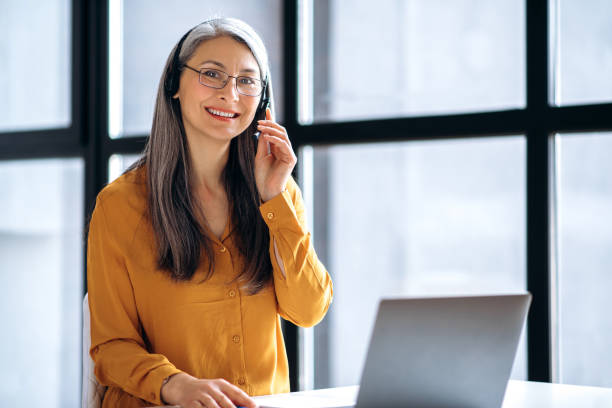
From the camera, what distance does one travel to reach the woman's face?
1.63m

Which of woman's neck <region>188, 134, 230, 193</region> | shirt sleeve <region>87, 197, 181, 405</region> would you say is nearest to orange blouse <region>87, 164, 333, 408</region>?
shirt sleeve <region>87, 197, 181, 405</region>

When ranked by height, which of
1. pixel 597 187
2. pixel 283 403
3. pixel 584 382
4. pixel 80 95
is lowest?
pixel 584 382

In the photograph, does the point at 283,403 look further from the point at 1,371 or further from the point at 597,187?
the point at 1,371

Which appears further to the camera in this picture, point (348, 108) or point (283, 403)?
point (348, 108)

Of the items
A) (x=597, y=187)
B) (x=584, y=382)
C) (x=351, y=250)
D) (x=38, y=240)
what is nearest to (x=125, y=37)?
(x=38, y=240)

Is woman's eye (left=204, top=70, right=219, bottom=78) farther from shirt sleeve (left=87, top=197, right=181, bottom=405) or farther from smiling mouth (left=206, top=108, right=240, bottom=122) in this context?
shirt sleeve (left=87, top=197, right=181, bottom=405)

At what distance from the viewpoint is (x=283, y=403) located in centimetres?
134

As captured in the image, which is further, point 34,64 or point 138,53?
point 34,64

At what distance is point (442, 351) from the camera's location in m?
1.09

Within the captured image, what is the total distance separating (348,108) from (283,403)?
1500mm

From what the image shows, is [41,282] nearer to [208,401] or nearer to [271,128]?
[271,128]

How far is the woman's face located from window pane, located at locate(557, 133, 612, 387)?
115 centimetres

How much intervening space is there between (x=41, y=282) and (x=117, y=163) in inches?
31.6

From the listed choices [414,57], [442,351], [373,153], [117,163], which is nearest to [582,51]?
[414,57]
